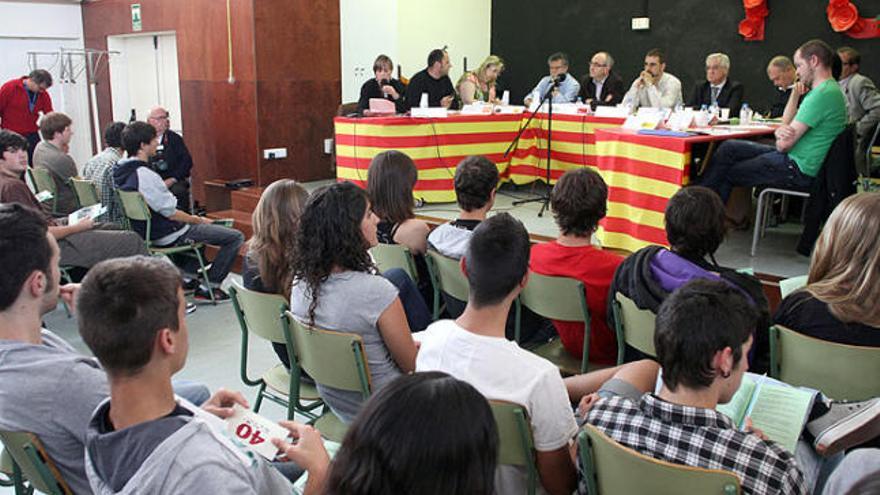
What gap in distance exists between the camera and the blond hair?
2133 mm

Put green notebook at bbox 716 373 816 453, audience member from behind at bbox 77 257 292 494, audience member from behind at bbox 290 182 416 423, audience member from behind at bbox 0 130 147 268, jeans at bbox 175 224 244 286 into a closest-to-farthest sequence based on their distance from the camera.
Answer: audience member from behind at bbox 77 257 292 494 < green notebook at bbox 716 373 816 453 < audience member from behind at bbox 290 182 416 423 < audience member from behind at bbox 0 130 147 268 < jeans at bbox 175 224 244 286

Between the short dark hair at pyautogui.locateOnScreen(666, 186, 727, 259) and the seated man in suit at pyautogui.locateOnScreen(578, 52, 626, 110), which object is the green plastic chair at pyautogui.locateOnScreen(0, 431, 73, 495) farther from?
the seated man in suit at pyautogui.locateOnScreen(578, 52, 626, 110)

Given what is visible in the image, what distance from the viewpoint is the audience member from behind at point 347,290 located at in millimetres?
2348

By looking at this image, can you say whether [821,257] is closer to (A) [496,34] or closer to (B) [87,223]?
(B) [87,223]

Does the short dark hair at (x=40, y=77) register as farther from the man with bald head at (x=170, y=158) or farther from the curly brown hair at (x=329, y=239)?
the curly brown hair at (x=329, y=239)

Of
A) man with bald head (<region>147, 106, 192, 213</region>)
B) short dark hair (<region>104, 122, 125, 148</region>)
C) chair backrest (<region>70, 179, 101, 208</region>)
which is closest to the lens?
chair backrest (<region>70, 179, 101, 208</region>)

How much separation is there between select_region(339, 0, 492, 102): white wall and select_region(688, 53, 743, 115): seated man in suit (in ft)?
12.4

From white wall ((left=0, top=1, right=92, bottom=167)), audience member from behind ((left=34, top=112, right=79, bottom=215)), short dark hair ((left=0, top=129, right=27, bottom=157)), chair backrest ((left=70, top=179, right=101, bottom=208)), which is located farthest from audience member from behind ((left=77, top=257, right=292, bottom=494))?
white wall ((left=0, top=1, right=92, bottom=167))

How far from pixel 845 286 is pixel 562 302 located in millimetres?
961

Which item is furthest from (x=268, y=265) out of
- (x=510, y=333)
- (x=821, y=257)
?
(x=821, y=257)

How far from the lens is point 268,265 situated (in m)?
2.86

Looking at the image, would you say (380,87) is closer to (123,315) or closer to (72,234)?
(72,234)

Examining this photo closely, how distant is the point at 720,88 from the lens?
694 centimetres

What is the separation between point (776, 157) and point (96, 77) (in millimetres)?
8842
